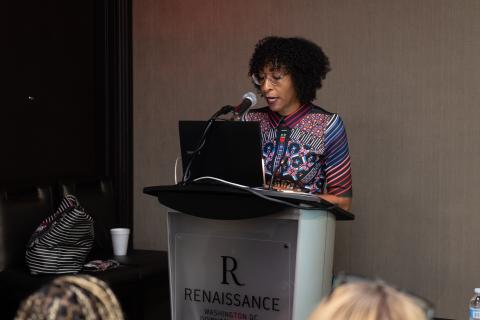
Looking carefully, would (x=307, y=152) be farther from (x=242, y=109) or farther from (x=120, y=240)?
(x=120, y=240)

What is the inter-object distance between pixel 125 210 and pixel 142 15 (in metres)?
1.33

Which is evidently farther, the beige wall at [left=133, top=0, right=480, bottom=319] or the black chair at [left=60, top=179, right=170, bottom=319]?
the beige wall at [left=133, top=0, right=480, bottom=319]

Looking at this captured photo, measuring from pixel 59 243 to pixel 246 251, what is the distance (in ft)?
4.72


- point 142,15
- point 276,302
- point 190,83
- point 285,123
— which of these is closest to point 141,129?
point 190,83

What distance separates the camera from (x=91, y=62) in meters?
4.52

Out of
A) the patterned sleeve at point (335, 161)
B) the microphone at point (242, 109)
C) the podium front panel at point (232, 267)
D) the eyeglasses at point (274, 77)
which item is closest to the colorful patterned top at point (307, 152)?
the patterned sleeve at point (335, 161)

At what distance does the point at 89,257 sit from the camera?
3.84 meters

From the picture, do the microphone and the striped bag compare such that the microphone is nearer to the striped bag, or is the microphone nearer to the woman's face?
the woman's face

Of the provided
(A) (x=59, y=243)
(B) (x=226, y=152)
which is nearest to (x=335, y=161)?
(B) (x=226, y=152)

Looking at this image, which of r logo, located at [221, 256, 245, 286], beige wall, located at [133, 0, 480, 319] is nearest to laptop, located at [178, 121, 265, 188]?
r logo, located at [221, 256, 245, 286]

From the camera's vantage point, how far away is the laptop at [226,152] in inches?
87.8

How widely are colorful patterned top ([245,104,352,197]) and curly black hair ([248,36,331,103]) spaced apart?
0.28 feet

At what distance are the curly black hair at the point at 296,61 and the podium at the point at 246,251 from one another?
0.63m

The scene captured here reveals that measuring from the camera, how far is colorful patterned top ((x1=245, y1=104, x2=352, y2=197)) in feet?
8.62
